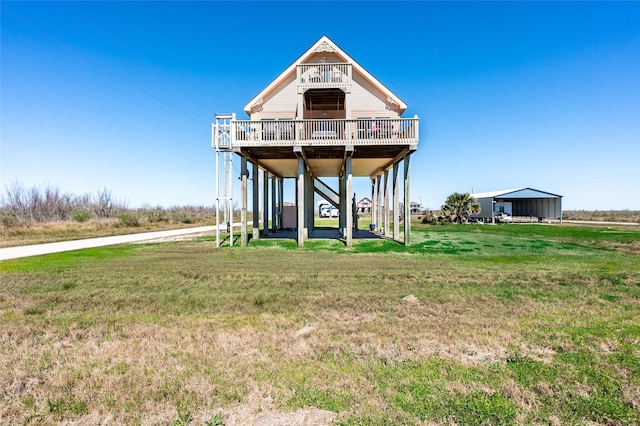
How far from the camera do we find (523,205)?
44.3 meters

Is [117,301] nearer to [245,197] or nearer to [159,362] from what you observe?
[159,362]

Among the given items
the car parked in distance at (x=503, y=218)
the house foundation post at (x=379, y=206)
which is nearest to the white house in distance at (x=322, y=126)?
the house foundation post at (x=379, y=206)

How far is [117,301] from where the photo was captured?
6.12 meters

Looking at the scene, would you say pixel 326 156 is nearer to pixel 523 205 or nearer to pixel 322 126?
pixel 322 126

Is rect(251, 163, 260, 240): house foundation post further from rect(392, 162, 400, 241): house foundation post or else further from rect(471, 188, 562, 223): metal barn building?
rect(471, 188, 562, 223): metal barn building

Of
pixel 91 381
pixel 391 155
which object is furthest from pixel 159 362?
pixel 391 155

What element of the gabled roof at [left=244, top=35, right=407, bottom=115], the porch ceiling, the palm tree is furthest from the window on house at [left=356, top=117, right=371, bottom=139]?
the palm tree

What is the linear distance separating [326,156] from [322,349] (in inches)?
595

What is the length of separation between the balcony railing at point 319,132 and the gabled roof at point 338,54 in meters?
2.91

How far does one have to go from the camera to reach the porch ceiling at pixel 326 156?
619 inches

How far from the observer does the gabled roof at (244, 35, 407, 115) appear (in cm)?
1697

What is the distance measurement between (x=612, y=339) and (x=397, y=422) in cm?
374

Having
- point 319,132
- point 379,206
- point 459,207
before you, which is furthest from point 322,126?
point 459,207

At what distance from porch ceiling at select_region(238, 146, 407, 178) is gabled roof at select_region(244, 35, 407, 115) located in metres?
3.18
